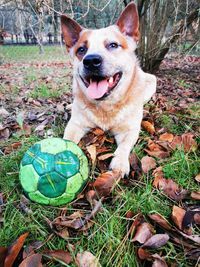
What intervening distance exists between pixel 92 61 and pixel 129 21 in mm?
679

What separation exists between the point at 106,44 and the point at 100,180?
123 centimetres

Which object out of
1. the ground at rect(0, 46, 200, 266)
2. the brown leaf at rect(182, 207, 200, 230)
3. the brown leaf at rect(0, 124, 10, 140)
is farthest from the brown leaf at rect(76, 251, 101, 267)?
the brown leaf at rect(0, 124, 10, 140)

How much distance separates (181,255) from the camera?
1.43 meters

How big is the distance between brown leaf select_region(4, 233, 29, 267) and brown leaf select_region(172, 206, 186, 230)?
81 centimetres

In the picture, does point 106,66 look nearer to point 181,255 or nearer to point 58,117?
point 58,117

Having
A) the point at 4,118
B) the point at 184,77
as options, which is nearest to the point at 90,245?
the point at 4,118

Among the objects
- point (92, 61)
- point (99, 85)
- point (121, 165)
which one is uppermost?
point (92, 61)

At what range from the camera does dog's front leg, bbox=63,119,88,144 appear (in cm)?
243

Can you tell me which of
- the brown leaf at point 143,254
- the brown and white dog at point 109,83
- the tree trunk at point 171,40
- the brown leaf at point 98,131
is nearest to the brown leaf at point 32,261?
the brown leaf at point 143,254

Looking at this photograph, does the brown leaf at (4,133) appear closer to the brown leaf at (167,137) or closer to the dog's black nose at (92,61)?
the dog's black nose at (92,61)

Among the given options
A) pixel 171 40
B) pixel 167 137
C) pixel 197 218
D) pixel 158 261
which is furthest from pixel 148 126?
pixel 171 40

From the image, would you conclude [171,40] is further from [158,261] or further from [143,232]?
[158,261]

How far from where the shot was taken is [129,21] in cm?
259

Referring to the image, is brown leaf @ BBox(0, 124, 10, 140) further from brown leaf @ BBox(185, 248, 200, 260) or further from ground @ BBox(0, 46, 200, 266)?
brown leaf @ BBox(185, 248, 200, 260)
